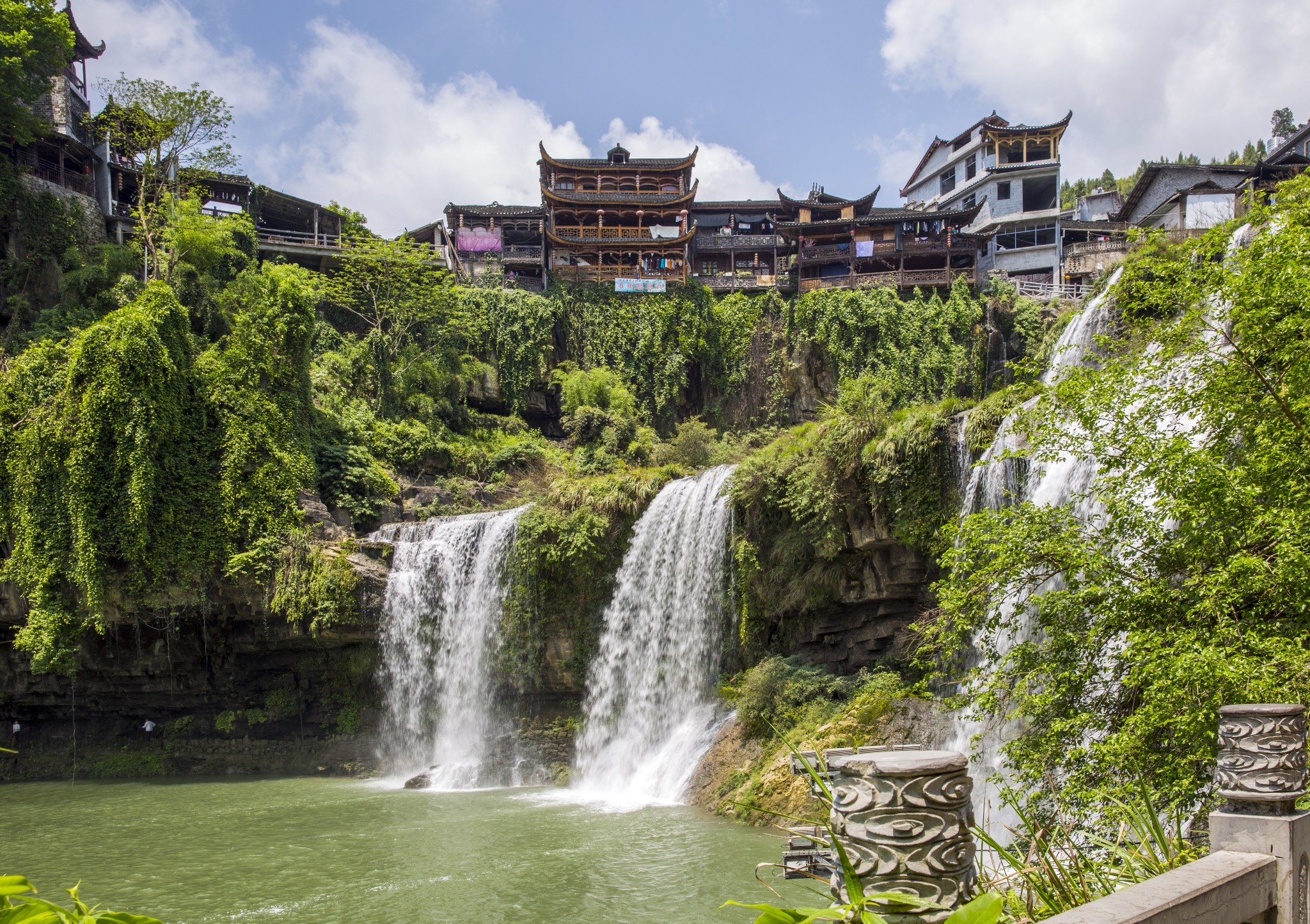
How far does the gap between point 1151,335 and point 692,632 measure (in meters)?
12.1

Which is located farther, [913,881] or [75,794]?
[75,794]

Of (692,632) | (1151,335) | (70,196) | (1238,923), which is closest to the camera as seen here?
(1238,923)

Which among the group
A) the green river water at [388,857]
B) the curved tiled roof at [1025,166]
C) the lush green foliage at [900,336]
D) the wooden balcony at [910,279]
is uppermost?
the curved tiled roof at [1025,166]

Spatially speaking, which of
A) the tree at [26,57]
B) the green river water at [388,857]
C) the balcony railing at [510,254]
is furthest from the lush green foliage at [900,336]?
the tree at [26,57]

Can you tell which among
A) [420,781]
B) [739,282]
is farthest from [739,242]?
[420,781]

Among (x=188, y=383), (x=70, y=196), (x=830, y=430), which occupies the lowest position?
(x=830, y=430)

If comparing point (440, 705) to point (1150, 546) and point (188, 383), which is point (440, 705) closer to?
point (188, 383)

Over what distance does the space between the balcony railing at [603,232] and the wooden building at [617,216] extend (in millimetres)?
30

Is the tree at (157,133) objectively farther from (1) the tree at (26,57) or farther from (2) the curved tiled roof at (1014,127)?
(2) the curved tiled roof at (1014,127)

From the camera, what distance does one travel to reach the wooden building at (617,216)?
3909 centimetres

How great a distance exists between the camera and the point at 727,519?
1884 cm

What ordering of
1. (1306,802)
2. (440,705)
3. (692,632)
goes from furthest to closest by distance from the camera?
1. (440,705)
2. (692,632)
3. (1306,802)

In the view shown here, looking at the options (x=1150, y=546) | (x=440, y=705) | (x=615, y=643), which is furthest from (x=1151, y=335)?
(x=440, y=705)

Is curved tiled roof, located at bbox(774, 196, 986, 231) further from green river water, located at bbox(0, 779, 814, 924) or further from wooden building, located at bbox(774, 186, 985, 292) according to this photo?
green river water, located at bbox(0, 779, 814, 924)
